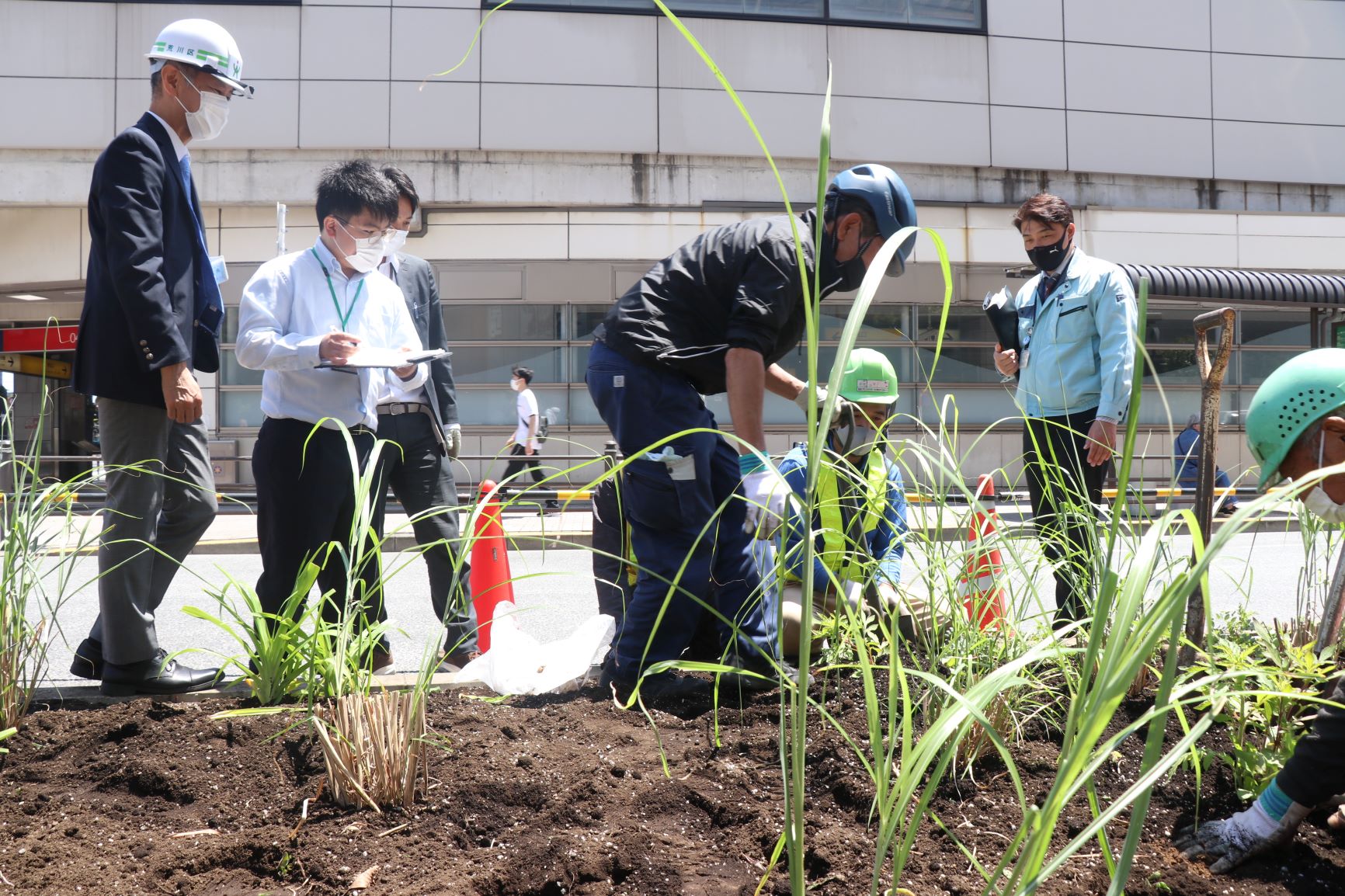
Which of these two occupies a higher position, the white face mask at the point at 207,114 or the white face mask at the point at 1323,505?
the white face mask at the point at 207,114

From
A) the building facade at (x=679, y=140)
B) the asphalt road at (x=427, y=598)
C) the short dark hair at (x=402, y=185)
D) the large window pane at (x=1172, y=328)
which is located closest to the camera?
the short dark hair at (x=402, y=185)

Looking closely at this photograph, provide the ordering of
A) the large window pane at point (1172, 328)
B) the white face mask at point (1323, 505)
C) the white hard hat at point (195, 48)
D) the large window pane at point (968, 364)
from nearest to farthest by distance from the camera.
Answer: the white face mask at point (1323, 505) < the white hard hat at point (195, 48) < the large window pane at point (968, 364) < the large window pane at point (1172, 328)

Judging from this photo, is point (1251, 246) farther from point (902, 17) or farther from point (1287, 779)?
point (1287, 779)

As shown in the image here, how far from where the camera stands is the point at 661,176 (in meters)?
14.6

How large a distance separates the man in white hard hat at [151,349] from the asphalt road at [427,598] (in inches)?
20.8

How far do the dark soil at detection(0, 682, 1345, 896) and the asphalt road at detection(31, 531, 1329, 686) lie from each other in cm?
129

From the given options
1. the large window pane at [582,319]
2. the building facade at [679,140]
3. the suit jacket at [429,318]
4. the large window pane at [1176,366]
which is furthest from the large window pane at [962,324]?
the suit jacket at [429,318]

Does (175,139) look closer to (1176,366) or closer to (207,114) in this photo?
(207,114)

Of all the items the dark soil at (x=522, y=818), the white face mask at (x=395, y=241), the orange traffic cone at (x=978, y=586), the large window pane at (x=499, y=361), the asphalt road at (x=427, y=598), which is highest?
the large window pane at (x=499, y=361)

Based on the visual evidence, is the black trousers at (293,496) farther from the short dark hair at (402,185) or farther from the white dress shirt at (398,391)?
the short dark hair at (402,185)

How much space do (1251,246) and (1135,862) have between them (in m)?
16.2

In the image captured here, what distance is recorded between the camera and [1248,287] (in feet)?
Answer: 42.4

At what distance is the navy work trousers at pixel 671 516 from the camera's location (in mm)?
2770

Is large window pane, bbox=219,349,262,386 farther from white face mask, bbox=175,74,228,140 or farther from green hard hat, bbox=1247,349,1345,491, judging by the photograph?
green hard hat, bbox=1247,349,1345,491
